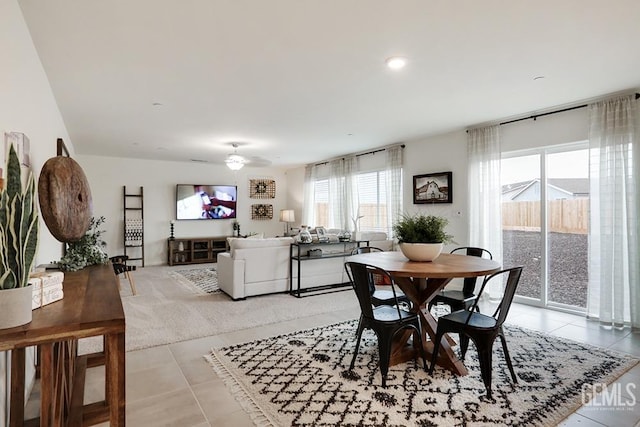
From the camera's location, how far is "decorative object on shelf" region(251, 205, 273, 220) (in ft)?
31.7

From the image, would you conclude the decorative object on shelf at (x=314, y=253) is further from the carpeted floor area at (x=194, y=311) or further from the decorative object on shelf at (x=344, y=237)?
the carpeted floor area at (x=194, y=311)

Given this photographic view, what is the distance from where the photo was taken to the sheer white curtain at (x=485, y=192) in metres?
4.81

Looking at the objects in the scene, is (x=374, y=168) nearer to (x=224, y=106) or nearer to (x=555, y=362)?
(x=224, y=106)

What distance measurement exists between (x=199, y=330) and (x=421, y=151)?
15.0 ft

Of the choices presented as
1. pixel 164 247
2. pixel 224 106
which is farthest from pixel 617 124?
pixel 164 247

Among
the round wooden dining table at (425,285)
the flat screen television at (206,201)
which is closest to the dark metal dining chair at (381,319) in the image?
the round wooden dining table at (425,285)

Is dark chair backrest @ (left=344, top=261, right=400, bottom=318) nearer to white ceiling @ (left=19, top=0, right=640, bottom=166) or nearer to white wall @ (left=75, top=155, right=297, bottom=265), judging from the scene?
white ceiling @ (left=19, top=0, right=640, bottom=166)

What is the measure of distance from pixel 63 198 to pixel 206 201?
6596mm

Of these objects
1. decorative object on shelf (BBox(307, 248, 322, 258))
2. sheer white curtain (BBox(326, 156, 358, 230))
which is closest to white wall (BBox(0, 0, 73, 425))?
decorative object on shelf (BBox(307, 248, 322, 258))

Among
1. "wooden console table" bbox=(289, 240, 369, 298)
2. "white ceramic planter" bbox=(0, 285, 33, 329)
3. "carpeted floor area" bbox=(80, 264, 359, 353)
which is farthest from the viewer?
"wooden console table" bbox=(289, 240, 369, 298)

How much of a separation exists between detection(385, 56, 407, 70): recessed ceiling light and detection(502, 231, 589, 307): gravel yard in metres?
3.16

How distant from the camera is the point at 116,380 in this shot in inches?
52.1

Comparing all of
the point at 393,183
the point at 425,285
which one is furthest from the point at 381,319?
the point at 393,183

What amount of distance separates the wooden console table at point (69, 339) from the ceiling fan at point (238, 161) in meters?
4.45
